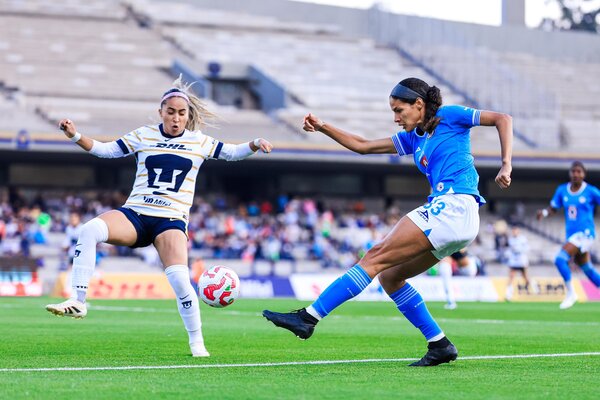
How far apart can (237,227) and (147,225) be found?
1133 inches

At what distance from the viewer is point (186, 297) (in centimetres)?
947

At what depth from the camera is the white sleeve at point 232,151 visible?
994 cm

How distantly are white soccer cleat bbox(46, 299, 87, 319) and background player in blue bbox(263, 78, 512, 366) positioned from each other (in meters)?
1.57

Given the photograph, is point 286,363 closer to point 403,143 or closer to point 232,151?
point 403,143

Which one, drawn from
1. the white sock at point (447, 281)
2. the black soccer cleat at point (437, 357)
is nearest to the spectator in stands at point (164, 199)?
the black soccer cleat at point (437, 357)

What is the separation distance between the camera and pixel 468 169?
868cm

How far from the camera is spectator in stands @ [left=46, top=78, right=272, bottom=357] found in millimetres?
9258

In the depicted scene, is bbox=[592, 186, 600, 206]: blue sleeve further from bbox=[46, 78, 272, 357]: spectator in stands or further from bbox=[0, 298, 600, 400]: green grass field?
bbox=[46, 78, 272, 357]: spectator in stands

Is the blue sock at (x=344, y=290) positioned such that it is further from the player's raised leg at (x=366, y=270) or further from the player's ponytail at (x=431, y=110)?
the player's ponytail at (x=431, y=110)

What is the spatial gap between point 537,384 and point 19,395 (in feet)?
10.7

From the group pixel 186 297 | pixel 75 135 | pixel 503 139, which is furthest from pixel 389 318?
pixel 503 139

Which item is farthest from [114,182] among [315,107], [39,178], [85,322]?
[85,322]

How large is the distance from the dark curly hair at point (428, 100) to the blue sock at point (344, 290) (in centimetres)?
124

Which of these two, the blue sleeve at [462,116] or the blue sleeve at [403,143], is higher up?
the blue sleeve at [462,116]
